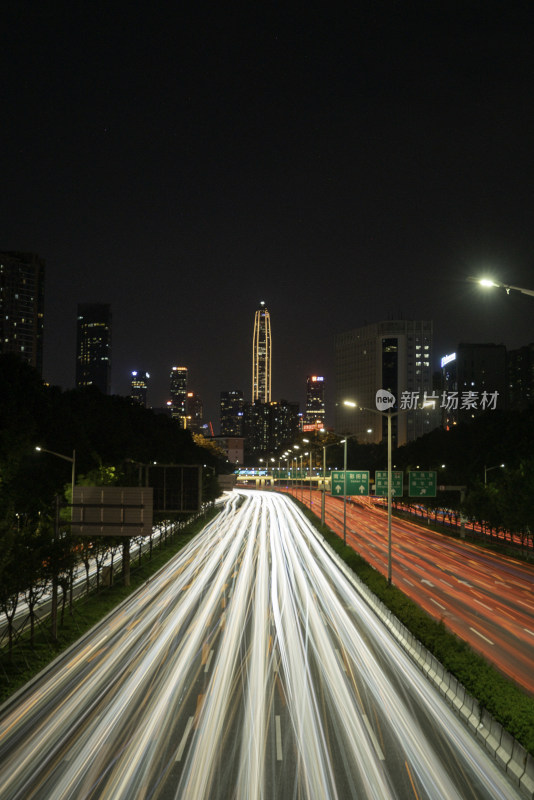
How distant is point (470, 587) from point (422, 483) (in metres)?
20.6

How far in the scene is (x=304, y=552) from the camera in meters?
62.7

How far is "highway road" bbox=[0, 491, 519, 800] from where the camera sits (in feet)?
53.2

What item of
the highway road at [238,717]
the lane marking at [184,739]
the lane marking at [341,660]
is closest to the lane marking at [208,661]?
the highway road at [238,717]

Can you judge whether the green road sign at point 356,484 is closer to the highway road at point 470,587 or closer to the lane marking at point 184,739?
the highway road at point 470,587

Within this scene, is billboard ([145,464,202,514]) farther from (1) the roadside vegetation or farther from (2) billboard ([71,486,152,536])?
(2) billboard ([71,486,152,536])

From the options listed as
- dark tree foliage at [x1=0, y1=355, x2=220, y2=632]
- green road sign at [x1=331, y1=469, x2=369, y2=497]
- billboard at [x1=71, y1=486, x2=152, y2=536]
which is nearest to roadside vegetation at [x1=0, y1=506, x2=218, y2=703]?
dark tree foliage at [x1=0, y1=355, x2=220, y2=632]

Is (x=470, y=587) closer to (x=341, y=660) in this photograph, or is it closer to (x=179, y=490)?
(x=179, y=490)

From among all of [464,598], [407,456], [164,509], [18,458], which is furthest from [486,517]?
[407,456]

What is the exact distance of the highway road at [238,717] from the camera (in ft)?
53.2

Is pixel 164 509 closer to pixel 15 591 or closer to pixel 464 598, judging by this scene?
pixel 15 591

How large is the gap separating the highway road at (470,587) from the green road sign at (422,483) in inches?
231

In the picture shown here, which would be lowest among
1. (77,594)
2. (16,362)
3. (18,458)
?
(77,594)

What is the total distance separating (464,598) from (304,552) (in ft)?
77.3

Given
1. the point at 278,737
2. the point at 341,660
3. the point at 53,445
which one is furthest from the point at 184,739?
the point at 53,445
